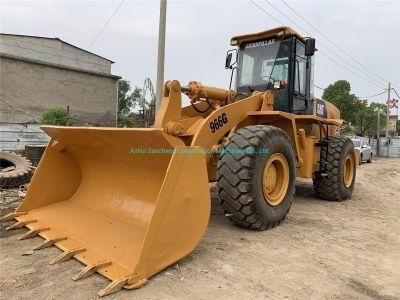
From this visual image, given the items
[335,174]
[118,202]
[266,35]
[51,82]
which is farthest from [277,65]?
[51,82]

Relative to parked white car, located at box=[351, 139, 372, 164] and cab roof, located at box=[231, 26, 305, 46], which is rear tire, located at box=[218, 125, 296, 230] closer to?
cab roof, located at box=[231, 26, 305, 46]

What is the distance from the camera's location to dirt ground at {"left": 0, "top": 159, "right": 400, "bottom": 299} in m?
2.89

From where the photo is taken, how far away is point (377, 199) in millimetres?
7570

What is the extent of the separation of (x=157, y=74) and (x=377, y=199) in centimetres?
649

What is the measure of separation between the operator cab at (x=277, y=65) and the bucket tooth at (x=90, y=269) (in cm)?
346

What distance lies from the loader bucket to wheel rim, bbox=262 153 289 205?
3.97 ft

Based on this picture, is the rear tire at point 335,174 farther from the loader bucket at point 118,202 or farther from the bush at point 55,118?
the bush at point 55,118

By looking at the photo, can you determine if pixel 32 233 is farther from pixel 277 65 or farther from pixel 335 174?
pixel 335 174

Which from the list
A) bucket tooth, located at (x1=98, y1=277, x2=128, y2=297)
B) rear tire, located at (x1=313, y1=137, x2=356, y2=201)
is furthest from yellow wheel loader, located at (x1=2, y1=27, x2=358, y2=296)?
rear tire, located at (x1=313, y1=137, x2=356, y2=201)

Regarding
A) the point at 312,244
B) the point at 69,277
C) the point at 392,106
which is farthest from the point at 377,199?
the point at 392,106

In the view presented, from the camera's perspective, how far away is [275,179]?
4754 millimetres

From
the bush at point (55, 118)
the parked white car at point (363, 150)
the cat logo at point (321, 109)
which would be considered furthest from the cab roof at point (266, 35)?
the parked white car at point (363, 150)

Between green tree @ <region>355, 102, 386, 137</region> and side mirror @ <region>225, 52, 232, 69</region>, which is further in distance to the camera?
green tree @ <region>355, 102, 386, 137</region>

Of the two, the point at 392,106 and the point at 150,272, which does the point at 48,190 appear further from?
the point at 392,106
